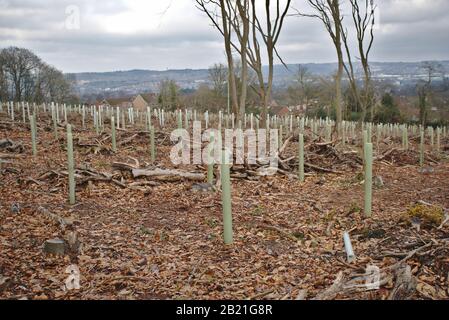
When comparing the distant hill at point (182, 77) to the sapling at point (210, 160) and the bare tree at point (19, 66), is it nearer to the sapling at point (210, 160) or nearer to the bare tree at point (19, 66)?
the bare tree at point (19, 66)

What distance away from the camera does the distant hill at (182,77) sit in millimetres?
23050

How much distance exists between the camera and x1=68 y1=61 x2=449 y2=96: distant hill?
75.6 ft

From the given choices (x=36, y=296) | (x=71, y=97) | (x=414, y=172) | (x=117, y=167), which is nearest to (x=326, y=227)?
(x=36, y=296)

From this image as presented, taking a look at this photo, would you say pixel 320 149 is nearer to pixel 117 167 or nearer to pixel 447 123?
pixel 117 167

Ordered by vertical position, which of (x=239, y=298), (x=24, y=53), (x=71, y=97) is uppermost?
(x=24, y=53)

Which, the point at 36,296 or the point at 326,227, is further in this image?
the point at 326,227

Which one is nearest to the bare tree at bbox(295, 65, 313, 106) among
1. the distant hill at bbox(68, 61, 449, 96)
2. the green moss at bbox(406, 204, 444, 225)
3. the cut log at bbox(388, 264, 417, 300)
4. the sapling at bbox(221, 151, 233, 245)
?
the distant hill at bbox(68, 61, 449, 96)

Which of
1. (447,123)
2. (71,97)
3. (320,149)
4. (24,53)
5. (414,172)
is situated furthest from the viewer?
(71,97)

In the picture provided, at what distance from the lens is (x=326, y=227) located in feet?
18.5

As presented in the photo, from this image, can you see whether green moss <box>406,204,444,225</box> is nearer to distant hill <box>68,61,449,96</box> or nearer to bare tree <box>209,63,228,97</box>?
distant hill <box>68,61,449,96</box>

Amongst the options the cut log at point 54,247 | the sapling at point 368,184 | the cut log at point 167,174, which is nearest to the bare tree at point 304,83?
the cut log at point 167,174

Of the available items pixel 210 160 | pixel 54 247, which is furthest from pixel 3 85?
pixel 54 247

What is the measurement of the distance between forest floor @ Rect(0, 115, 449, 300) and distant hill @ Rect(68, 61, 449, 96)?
1020 centimetres

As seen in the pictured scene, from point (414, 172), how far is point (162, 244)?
773 centimetres
